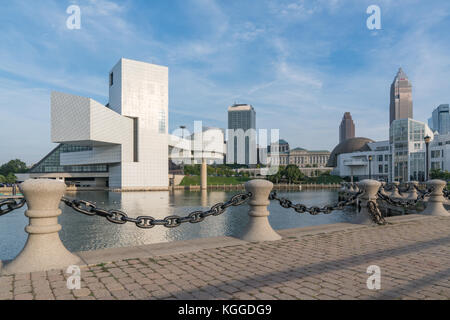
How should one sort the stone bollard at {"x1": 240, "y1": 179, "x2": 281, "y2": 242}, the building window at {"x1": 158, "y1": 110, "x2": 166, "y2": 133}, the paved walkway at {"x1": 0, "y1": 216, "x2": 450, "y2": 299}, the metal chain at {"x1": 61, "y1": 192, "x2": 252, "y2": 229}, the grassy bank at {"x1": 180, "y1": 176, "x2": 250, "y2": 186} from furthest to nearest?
the grassy bank at {"x1": 180, "y1": 176, "x2": 250, "y2": 186}, the building window at {"x1": 158, "y1": 110, "x2": 166, "y2": 133}, the stone bollard at {"x1": 240, "y1": 179, "x2": 281, "y2": 242}, the metal chain at {"x1": 61, "y1": 192, "x2": 252, "y2": 229}, the paved walkway at {"x1": 0, "y1": 216, "x2": 450, "y2": 299}

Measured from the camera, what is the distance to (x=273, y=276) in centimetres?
402

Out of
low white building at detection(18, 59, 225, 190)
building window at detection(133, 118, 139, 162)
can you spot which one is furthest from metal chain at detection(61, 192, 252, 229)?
building window at detection(133, 118, 139, 162)

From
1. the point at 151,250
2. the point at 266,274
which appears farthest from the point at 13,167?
the point at 266,274

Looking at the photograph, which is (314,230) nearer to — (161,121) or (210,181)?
(161,121)

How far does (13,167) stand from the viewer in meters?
101

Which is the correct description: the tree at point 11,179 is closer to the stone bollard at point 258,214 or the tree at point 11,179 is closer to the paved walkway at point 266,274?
the stone bollard at point 258,214

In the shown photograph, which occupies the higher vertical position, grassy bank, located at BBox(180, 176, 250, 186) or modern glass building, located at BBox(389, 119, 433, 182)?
modern glass building, located at BBox(389, 119, 433, 182)

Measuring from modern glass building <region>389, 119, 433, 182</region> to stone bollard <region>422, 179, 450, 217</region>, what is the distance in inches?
2645

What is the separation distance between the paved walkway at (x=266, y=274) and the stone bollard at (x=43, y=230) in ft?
0.86

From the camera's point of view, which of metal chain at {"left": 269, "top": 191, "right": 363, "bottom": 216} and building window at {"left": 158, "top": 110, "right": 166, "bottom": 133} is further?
building window at {"left": 158, "top": 110, "right": 166, "bottom": 133}

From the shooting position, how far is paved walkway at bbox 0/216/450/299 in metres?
3.40

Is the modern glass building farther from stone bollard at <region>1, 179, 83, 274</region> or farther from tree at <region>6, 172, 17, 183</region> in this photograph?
tree at <region>6, 172, 17, 183</region>

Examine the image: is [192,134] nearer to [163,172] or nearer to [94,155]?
[163,172]

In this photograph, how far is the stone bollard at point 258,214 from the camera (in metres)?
6.28
